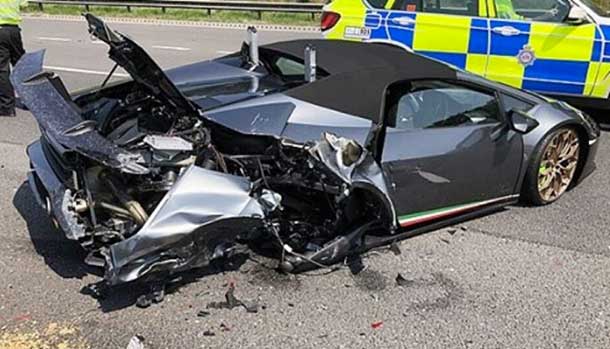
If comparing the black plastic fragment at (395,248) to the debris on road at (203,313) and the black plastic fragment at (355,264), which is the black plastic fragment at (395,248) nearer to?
the black plastic fragment at (355,264)

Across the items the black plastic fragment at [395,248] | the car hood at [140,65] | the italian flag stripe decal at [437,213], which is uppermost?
the car hood at [140,65]

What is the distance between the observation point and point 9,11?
271 inches

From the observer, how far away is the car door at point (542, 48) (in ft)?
20.2

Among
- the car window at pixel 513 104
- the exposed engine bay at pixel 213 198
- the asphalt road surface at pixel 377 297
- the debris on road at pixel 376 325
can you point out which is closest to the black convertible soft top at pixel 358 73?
the exposed engine bay at pixel 213 198

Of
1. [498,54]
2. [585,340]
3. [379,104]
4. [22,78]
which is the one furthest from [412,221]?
[498,54]

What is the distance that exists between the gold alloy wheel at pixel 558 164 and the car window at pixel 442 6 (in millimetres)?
2520

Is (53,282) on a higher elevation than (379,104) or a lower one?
lower

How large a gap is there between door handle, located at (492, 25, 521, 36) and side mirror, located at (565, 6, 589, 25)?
0.48 meters

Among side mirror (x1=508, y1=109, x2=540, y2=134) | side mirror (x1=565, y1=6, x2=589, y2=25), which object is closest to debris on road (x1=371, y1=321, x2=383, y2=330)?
side mirror (x1=508, y1=109, x2=540, y2=134)

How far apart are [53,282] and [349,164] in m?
1.73

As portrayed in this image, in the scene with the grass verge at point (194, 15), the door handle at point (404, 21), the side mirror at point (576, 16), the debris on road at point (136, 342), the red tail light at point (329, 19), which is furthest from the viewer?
the grass verge at point (194, 15)

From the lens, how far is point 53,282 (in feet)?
11.2

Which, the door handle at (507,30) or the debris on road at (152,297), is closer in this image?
the debris on road at (152,297)

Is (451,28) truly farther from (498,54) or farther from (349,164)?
(349,164)
